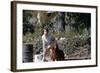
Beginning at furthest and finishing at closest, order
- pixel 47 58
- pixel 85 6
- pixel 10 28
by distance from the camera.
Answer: pixel 85 6, pixel 47 58, pixel 10 28

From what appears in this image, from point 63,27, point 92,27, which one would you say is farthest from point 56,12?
point 92,27

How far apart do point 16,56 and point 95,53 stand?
758 millimetres

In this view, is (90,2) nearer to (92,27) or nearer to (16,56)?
(92,27)

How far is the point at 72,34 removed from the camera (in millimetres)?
1978

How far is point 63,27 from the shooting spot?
1.94 m

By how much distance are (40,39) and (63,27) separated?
239 millimetres

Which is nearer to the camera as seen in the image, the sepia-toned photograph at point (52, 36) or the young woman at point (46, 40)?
the sepia-toned photograph at point (52, 36)

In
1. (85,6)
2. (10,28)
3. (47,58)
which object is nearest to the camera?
(10,28)

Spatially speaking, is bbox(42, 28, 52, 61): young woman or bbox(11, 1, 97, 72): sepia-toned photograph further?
bbox(42, 28, 52, 61): young woman

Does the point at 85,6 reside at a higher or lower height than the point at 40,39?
higher

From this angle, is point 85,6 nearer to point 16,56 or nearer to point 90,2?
point 90,2

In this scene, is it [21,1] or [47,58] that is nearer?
[21,1]

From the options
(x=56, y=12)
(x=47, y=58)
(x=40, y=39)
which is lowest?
(x=47, y=58)

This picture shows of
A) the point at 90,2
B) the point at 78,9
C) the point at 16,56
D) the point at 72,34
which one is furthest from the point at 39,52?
the point at 90,2
